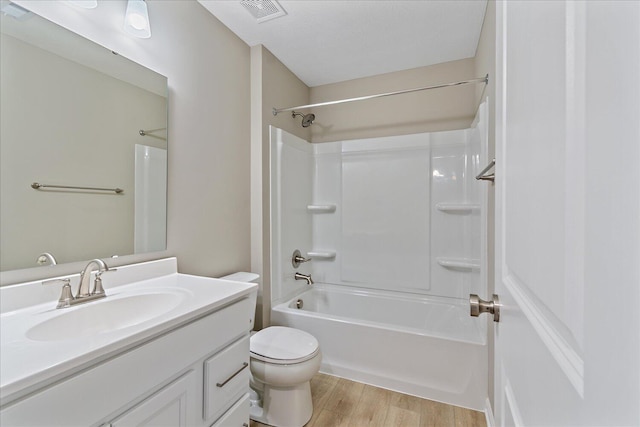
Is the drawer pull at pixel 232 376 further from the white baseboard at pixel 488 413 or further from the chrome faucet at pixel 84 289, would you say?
the white baseboard at pixel 488 413

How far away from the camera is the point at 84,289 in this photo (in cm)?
105

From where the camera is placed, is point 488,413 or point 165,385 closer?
point 165,385

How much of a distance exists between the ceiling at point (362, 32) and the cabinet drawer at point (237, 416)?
2.19 metres

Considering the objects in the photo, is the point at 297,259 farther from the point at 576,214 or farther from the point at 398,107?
the point at 576,214

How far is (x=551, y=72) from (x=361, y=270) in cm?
244

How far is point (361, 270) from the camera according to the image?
2682 millimetres

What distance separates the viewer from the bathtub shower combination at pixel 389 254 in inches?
70.6

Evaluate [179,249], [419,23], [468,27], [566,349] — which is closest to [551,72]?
[566,349]

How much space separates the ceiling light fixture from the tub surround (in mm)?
1142

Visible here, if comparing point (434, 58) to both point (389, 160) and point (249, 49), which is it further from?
point (249, 49)

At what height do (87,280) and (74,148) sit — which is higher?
(74,148)

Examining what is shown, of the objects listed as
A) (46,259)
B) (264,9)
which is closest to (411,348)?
(46,259)

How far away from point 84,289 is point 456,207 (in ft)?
7.91

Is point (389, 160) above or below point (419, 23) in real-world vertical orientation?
below
